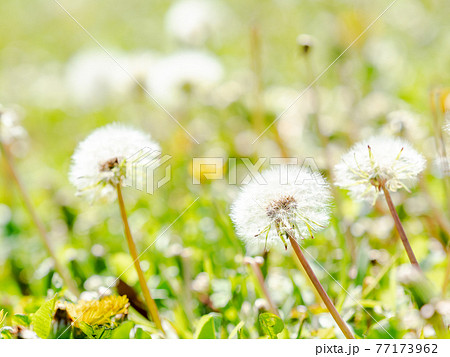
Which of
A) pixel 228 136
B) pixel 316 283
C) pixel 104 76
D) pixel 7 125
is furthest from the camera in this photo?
pixel 104 76

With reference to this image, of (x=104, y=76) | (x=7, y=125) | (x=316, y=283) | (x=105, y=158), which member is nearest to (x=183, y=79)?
(x=104, y=76)

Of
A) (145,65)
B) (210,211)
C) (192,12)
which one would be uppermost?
(192,12)

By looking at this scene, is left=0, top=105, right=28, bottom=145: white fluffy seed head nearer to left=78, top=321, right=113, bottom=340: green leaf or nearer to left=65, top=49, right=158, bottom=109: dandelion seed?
left=78, top=321, right=113, bottom=340: green leaf

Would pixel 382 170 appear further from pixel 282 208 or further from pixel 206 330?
pixel 206 330

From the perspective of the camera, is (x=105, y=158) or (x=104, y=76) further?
(x=104, y=76)

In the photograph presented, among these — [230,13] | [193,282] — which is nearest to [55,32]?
[230,13]

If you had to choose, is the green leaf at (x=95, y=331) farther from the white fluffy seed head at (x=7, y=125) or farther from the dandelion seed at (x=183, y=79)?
the dandelion seed at (x=183, y=79)
